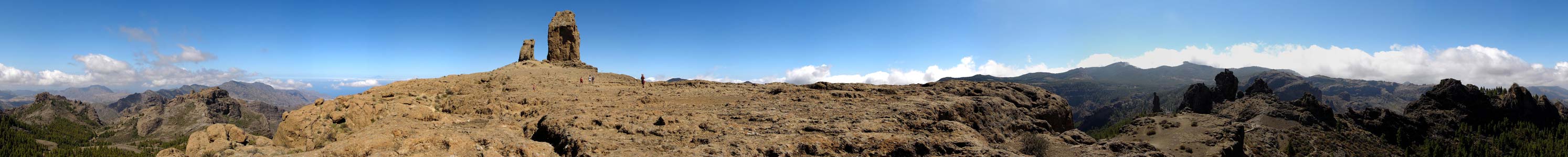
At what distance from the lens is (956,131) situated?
12.0 m

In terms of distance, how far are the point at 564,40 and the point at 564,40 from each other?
0.06m

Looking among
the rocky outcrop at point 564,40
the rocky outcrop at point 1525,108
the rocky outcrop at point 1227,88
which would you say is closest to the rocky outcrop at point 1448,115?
the rocky outcrop at point 1525,108

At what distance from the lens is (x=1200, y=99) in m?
76.2

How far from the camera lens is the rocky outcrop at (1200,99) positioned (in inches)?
2933

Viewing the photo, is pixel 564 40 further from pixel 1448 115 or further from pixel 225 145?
pixel 1448 115

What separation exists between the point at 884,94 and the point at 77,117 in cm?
31163

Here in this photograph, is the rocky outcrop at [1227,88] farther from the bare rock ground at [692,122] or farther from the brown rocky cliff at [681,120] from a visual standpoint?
the bare rock ground at [692,122]

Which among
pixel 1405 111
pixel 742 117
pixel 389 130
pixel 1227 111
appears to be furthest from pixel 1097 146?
pixel 1405 111

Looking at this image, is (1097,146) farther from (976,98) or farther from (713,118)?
(713,118)

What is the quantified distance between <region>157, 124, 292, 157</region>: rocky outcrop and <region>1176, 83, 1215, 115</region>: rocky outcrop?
88797mm

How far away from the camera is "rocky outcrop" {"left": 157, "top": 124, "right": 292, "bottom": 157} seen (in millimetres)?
9555

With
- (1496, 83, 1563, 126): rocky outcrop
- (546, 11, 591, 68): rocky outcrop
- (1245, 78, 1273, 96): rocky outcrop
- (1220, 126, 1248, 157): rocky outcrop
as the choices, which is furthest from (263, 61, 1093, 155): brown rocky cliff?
(1496, 83, 1563, 126): rocky outcrop

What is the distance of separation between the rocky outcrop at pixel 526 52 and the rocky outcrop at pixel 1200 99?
79559 millimetres

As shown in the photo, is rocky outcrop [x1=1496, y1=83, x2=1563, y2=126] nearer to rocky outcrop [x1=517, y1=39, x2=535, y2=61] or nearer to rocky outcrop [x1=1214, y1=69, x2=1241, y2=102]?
rocky outcrop [x1=1214, y1=69, x2=1241, y2=102]
